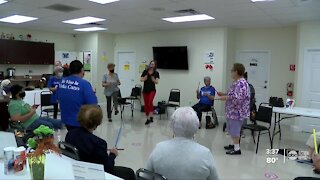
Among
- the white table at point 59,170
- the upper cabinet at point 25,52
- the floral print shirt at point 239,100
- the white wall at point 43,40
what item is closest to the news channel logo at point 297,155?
the floral print shirt at point 239,100

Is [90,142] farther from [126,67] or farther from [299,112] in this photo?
[126,67]

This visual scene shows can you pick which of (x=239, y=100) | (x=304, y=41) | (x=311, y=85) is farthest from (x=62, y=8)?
(x=311, y=85)

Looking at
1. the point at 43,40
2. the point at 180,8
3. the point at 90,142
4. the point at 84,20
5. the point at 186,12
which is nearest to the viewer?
the point at 90,142

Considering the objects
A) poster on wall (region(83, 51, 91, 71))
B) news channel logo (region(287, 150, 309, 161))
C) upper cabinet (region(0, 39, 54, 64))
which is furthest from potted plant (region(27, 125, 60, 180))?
poster on wall (region(83, 51, 91, 71))

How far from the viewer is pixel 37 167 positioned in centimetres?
157

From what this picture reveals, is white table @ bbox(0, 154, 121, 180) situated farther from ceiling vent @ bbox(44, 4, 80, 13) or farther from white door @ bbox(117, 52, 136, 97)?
white door @ bbox(117, 52, 136, 97)

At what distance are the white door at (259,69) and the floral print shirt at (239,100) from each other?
11.5 ft

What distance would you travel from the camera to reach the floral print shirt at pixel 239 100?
4.10 m

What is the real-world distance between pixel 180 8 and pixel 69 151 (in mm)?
3985

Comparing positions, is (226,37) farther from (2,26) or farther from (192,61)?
(2,26)

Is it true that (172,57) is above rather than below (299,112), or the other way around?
above

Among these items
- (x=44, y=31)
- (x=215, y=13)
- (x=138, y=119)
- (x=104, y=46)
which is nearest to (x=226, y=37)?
(x=215, y=13)

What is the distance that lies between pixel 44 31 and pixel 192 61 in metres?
4.93

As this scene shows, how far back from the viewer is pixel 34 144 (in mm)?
1635
